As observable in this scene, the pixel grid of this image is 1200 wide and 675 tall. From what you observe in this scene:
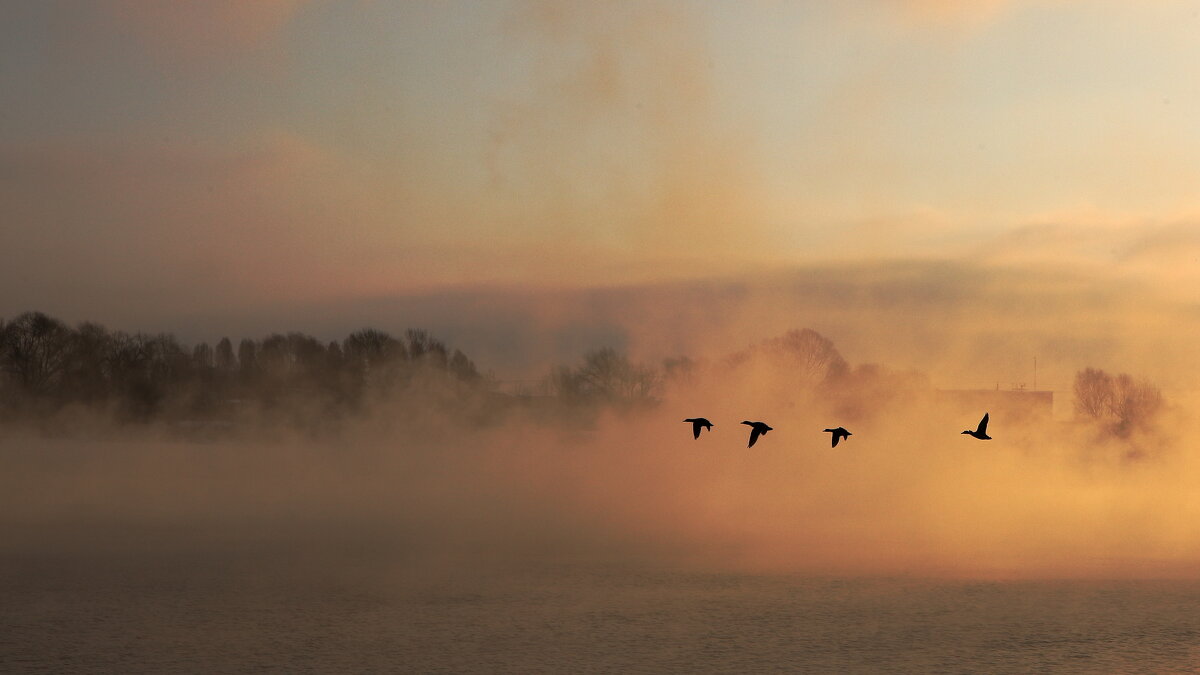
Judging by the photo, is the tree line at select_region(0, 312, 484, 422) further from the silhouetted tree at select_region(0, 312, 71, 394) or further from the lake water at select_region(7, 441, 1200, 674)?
the lake water at select_region(7, 441, 1200, 674)

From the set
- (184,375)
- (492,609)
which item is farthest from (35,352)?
(492,609)

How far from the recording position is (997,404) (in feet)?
611

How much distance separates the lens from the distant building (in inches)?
6890

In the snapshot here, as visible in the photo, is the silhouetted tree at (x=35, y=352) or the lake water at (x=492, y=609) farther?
the silhouetted tree at (x=35, y=352)

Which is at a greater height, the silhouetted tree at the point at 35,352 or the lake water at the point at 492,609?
the silhouetted tree at the point at 35,352

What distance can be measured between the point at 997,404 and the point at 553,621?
156176mm

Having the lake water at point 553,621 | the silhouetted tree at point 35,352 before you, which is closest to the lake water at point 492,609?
the lake water at point 553,621

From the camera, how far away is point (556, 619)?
4334 centimetres

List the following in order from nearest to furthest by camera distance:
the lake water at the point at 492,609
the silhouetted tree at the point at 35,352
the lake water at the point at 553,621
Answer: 1. the lake water at the point at 553,621
2. the lake water at the point at 492,609
3. the silhouetted tree at the point at 35,352

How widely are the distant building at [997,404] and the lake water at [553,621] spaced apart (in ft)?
406

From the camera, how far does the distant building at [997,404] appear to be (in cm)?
17500

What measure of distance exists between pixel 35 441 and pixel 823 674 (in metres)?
134

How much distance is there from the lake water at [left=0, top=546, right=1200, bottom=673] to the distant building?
124m

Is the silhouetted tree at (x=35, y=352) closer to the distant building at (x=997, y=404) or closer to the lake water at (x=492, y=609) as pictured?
the lake water at (x=492, y=609)
